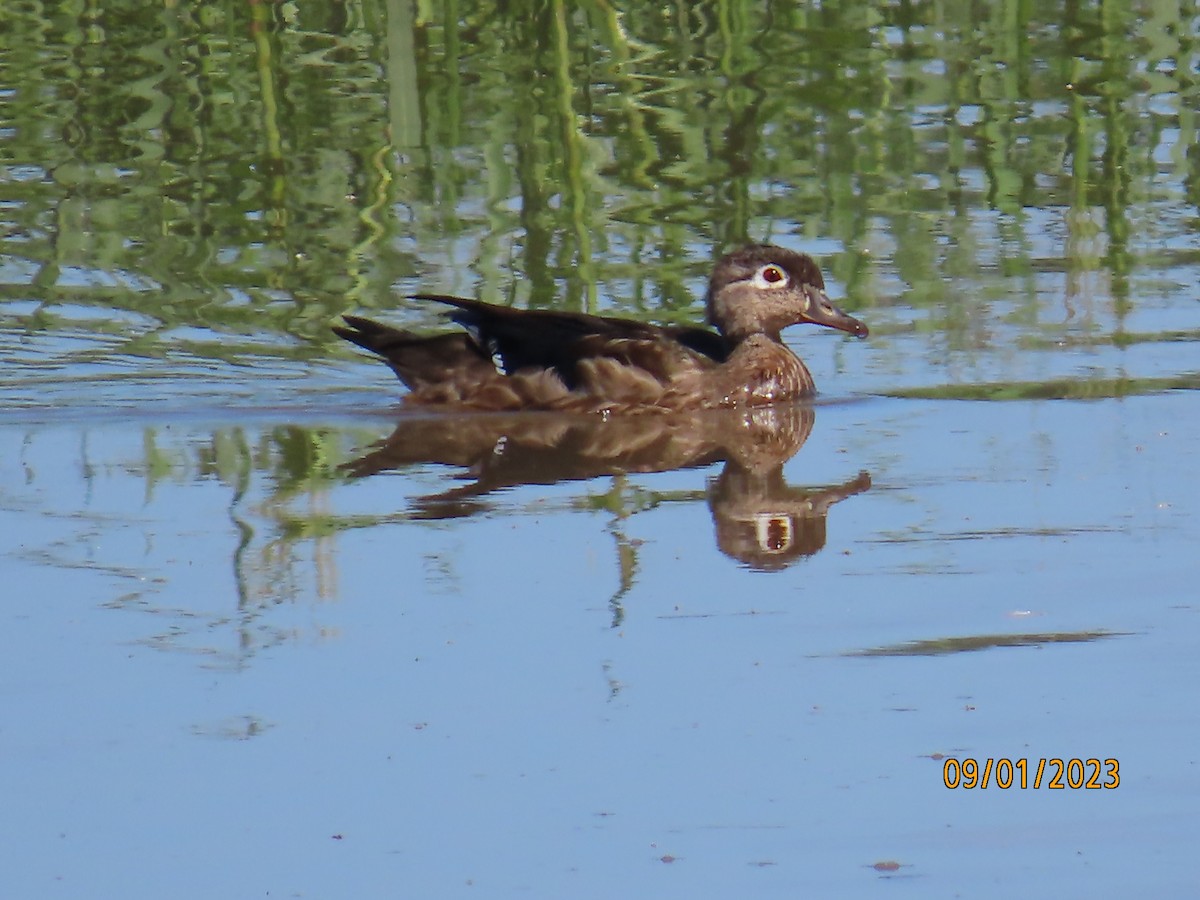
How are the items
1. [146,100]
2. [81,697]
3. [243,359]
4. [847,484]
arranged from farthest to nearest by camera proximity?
[146,100] < [243,359] < [847,484] < [81,697]

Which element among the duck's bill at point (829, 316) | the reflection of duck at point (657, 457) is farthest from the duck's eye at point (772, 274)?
the reflection of duck at point (657, 457)

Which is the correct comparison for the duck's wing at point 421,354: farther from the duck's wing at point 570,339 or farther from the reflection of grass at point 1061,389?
the reflection of grass at point 1061,389

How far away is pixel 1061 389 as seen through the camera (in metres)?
9.52

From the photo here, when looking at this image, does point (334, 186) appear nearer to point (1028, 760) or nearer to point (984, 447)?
point (984, 447)

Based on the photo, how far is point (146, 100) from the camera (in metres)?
14.6

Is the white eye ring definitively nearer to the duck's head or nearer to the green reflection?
the duck's head

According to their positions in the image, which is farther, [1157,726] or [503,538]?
[503,538]

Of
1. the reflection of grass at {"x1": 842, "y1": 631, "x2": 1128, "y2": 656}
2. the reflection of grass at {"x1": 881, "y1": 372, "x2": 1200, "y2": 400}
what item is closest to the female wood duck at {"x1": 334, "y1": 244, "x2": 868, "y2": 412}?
the reflection of grass at {"x1": 881, "y1": 372, "x2": 1200, "y2": 400}

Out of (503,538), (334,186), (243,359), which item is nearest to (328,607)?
(503,538)

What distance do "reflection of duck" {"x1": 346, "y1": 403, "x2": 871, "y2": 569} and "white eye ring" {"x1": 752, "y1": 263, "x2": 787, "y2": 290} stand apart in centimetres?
68

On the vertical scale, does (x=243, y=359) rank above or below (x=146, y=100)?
below

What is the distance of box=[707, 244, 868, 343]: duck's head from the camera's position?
10.4m

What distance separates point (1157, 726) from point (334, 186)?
8.17m
